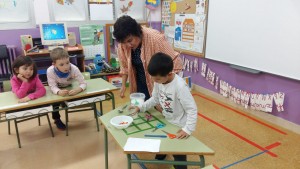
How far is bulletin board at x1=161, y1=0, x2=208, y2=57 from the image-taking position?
3.88 m

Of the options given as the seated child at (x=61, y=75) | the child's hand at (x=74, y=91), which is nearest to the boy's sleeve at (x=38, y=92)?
the seated child at (x=61, y=75)

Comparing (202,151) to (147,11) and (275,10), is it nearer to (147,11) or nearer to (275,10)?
(275,10)

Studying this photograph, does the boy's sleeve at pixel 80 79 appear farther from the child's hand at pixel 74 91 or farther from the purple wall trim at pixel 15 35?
the purple wall trim at pixel 15 35

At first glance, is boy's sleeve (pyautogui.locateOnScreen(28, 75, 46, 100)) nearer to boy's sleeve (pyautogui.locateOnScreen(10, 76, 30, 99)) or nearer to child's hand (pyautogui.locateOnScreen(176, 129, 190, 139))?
boy's sleeve (pyautogui.locateOnScreen(10, 76, 30, 99))

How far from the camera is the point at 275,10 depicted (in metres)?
2.81

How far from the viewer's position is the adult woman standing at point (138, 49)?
1701mm

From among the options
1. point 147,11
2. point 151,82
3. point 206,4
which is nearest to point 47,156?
point 151,82

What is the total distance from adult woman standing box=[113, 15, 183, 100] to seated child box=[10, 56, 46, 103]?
2.95 ft

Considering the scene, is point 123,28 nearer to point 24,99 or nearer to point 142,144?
point 142,144

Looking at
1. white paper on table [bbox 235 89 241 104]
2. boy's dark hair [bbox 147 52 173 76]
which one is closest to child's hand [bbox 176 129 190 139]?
boy's dark hair [bbox 147 52 173 76]

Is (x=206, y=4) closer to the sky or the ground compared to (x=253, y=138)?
closer to the sky

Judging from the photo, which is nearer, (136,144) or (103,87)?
(136,144)

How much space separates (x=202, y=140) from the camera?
274cm

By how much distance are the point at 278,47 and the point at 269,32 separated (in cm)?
22
